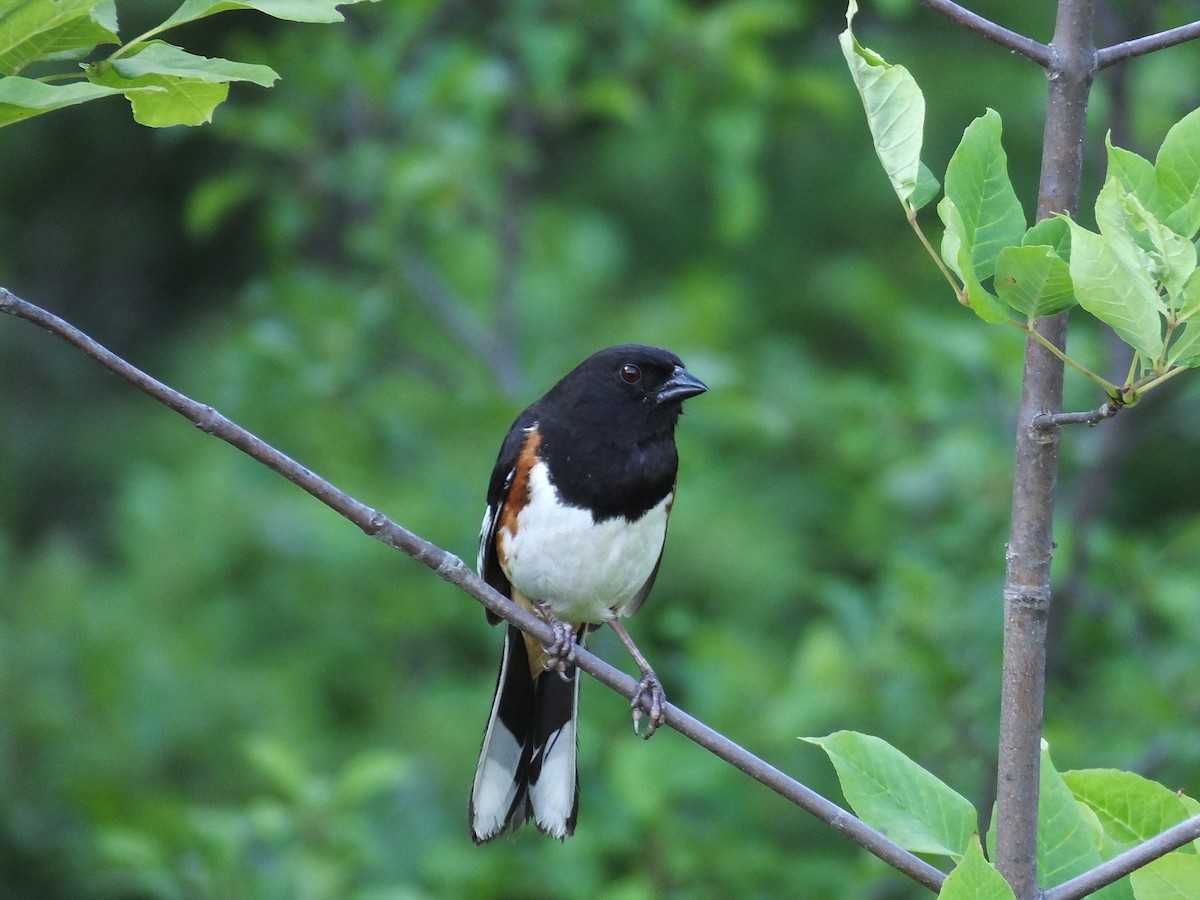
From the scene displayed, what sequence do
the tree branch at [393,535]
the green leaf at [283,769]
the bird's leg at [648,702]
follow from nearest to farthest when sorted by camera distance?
the tree branch at [393,535]
the bird's leg at [648,702]
the green leaf at [283,769]

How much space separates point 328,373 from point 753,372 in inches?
60.4

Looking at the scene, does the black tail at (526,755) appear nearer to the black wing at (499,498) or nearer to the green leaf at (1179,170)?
the black wing at (499,498)

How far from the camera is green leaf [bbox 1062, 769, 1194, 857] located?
1.42 meters

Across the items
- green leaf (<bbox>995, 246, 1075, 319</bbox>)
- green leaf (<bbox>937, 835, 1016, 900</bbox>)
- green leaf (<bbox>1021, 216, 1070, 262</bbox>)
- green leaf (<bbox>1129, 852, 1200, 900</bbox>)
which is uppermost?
green leaf (<bbox>1021, 216, 1070, 262</bbox>)

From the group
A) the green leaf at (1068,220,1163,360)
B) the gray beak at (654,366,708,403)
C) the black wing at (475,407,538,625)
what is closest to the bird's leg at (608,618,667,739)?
the black wing at (475,407,538,625)

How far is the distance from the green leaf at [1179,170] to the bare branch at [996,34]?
5.0 inches

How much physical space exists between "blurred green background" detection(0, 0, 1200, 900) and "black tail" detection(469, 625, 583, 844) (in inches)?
23.0

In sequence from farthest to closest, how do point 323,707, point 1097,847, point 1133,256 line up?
point 323,707 → point 1097,847 → point 1133,256

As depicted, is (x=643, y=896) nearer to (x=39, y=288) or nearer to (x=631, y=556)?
(x=631, y=556)

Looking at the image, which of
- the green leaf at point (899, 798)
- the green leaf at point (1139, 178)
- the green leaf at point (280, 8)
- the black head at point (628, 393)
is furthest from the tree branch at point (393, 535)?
the black head at point (628, 393)

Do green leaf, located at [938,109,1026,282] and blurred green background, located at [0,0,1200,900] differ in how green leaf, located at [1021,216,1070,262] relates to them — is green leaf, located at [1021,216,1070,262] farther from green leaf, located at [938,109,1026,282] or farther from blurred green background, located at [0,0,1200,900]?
blurred green background, located at [0,0,1200,900]

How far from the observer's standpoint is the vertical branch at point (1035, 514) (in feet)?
3.92

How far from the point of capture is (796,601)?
5633mm

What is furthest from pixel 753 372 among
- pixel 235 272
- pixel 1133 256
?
pixel 1133 256
